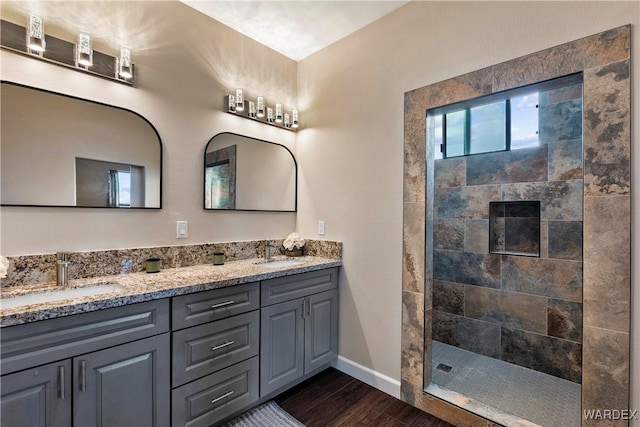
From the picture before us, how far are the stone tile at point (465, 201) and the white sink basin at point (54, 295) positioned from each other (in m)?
2.92

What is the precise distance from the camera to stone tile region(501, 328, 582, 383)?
96.3 inches

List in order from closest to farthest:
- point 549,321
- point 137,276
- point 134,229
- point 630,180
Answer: point 630,180
point 137,276
point 134,229
point 549,321

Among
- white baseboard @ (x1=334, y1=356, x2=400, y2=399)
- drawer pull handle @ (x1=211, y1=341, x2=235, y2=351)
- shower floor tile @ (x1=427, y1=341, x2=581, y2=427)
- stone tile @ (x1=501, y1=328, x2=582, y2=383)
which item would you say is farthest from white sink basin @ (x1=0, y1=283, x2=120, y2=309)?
stone tile @ (x1=501, y1=328, x2=582, y2=383)

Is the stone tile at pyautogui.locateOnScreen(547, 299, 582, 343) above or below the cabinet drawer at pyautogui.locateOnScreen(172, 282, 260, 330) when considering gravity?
below

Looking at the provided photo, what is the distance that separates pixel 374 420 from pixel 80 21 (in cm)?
306

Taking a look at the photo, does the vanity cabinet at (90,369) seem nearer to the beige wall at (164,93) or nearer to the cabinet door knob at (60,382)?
the cabinet door knob at (60,382)

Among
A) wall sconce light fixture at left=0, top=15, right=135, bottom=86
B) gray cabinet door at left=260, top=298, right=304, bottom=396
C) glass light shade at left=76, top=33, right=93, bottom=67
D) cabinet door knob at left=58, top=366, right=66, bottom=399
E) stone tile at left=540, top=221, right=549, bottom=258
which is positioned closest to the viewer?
cabinet door knob at left=58, top=366, right=66, bottom=399

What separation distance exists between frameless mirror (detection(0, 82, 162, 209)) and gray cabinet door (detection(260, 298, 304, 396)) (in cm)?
113

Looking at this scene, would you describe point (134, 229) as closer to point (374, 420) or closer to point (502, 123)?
point (374, 420)

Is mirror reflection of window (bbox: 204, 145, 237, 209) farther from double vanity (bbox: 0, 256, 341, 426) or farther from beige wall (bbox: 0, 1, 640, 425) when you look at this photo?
double vanity (bbox: 0, 256, 341, 426)

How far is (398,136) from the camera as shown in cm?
223

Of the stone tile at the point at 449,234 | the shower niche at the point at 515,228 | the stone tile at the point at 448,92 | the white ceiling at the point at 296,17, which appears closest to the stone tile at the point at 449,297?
the stone tile at the point at 449,234

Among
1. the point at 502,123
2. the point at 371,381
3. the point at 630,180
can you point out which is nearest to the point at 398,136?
the point at 630,180

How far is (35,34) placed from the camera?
1.60m
